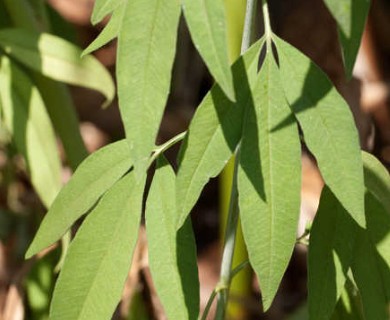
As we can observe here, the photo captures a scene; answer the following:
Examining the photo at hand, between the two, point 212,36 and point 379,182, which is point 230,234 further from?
point 212,36

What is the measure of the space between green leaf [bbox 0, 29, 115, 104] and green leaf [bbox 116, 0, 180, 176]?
0.44m

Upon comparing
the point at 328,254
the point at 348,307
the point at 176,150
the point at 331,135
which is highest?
the point at 331,135

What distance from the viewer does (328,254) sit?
2.64 feet

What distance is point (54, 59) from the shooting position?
1140mm

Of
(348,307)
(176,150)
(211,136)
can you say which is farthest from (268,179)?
(176,150)

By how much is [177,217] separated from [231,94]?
0.11m

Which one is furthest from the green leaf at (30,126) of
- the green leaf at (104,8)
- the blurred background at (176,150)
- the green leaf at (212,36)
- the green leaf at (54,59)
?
the green leaf at (212,36)

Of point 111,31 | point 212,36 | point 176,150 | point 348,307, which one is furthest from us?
point 176,150

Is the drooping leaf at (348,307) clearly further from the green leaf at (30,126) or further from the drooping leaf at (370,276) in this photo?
the green leaf at (30,126)

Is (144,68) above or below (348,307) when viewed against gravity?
above

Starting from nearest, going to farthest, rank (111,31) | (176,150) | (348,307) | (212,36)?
(212,36), (111,31), (348,307), (176,150)

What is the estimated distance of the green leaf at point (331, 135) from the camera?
0.70 m

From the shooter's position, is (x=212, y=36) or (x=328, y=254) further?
(x=328, y=254)

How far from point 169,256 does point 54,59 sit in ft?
1.37
